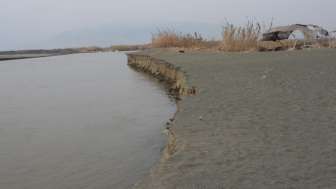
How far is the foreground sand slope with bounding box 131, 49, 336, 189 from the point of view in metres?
3.46

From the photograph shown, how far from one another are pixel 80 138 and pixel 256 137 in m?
3.07

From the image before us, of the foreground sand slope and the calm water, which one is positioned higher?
the foreground sand slope

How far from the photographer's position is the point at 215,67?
41.5 ft

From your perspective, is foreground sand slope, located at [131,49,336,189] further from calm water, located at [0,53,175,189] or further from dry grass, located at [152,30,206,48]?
dry grass, located at [152,30,206,48]

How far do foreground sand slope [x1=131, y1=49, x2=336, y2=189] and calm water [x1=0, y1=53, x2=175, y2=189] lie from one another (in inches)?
28.0

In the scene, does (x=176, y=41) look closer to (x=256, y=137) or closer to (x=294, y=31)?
(x=294, y=31)

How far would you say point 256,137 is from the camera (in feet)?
15.2

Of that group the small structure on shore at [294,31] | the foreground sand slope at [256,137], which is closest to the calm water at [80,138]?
the foreground sand slope at [256,137]

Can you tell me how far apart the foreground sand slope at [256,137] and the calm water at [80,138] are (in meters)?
0.71

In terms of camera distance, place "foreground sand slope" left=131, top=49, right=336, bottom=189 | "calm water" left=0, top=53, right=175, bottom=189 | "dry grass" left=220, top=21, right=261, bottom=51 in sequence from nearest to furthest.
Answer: "foreground sand slope" left=131, top=49, right=336, bottom=189, "calm water" left=0, top=53, right=175, bottom=189, "dry grass" left=220, top=21, right=261, bottom=51

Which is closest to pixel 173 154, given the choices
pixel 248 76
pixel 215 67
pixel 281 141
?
pixel 281 141

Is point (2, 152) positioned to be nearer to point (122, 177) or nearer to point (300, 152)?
point (122, 177)

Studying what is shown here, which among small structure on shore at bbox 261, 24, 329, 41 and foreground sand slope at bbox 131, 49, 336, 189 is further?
small structure on shore at bbox 261, 24, 329, 41

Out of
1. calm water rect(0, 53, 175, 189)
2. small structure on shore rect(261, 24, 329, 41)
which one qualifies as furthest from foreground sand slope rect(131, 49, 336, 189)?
small structure on shore rect(261, 24, 329, 41)
